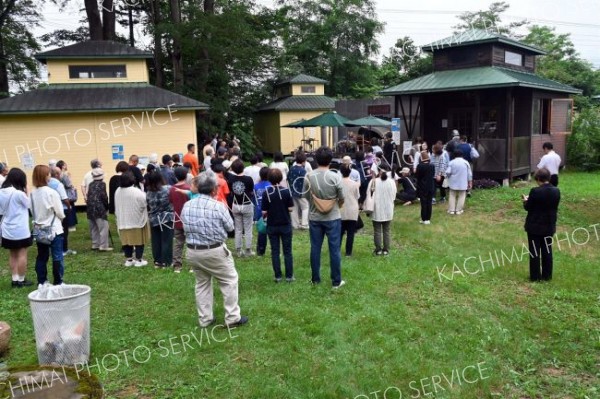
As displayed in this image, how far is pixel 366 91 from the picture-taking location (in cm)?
4334

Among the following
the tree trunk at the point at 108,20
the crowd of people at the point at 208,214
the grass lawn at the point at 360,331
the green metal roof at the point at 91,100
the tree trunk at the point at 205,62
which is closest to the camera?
the grass lawn at the point at 360,331

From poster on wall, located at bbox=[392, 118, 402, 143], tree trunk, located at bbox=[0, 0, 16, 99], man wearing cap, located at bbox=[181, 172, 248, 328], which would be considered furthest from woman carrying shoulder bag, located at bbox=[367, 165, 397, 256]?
tree trunk, located at bbox=[0, 0, 16, 99]

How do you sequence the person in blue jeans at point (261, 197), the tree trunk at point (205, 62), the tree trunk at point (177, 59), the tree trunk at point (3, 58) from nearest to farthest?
the person in blue jeans at point (261, 197), the tree trunk at point (205, 62), the tree trunk at point (177, 59), the tree trunk at point (3, 58)

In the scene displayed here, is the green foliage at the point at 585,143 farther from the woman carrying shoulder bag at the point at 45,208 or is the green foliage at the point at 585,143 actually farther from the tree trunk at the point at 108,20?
the tree trunk at the point at 108,20

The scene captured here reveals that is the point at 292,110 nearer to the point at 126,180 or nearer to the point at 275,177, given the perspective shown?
the point at 126,180

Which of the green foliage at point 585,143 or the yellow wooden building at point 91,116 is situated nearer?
the yellow wooden building at point 91,116

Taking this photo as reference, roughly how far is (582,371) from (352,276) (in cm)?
351

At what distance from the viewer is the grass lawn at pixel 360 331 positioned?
15.9ft

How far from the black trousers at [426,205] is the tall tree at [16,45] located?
74.9 feet

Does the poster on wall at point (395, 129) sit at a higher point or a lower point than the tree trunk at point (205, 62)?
lower

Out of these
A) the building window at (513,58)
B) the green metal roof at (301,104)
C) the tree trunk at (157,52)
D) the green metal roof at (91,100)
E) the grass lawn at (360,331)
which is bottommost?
the grass lawn at (360,331)

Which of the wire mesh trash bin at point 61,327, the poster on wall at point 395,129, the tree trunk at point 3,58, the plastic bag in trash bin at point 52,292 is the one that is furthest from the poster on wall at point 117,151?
the tree trunk at point 3,58

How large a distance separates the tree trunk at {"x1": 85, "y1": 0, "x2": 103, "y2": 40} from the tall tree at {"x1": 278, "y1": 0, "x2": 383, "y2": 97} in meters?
21.0

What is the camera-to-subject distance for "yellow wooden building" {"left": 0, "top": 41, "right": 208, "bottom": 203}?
1553 cm
